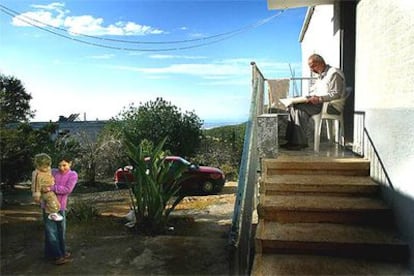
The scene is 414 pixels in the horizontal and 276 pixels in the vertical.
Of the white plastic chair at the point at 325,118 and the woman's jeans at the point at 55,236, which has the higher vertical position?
the white plastic chair at the point at 325,118

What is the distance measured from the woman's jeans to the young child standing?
0.07m

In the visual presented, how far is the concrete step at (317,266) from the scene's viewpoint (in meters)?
2.99

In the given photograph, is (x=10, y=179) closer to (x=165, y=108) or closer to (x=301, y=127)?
(x=301, y=127)

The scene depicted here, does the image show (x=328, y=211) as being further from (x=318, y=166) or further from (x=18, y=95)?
(x=18, y=95)

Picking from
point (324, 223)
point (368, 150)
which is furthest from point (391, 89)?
point (324, 223)

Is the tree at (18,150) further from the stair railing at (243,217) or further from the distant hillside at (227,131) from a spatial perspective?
the distant hillside at (227,131)

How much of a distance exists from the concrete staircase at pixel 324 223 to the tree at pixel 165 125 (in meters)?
10.7

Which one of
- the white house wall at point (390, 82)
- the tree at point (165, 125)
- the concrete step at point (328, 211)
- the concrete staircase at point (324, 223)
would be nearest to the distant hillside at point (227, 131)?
the tree at point (165, 125)

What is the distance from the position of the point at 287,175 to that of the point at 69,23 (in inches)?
331

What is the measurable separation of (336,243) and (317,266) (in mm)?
304

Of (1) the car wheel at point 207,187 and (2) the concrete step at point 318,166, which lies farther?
(1) the car wheel at point 207,187

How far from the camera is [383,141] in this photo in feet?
12.4

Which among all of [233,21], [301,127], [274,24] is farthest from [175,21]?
[301,127]

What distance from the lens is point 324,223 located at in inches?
142
